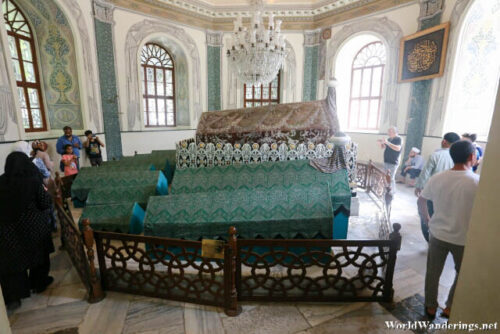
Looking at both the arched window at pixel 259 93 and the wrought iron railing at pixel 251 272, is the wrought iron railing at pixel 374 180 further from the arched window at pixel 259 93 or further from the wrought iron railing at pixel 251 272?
the arched window at pixel 259 93

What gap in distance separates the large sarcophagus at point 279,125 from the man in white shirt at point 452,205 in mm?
2499

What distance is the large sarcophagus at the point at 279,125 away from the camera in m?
4.25

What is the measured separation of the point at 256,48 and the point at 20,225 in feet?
14.9

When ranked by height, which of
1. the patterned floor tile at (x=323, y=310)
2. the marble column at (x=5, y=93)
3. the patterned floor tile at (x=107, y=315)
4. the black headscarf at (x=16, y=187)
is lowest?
the patterned floor tile at (x=107, y=315)

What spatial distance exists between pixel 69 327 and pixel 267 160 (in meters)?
3.07

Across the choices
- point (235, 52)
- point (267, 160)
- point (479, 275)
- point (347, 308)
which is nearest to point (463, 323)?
point (479, 275)

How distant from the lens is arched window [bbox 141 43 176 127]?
8328mm

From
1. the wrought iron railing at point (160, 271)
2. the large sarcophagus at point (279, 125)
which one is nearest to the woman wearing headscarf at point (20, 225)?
the wrought iron railing at point (160, 271)

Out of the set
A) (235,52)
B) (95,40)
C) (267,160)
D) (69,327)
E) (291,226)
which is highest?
(95,40)

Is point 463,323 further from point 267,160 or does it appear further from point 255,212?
point 267,160

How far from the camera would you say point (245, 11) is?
868cm

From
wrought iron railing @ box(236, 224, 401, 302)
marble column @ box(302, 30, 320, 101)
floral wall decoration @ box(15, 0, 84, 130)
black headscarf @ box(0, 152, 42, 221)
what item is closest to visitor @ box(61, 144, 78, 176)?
floral wall decoration @ box(15, 0, 84, 130)

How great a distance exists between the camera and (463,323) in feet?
2.87

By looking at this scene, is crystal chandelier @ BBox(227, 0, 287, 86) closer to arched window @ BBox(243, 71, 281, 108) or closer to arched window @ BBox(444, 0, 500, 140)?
arched window @ BBox(444, 0, 500, 140)
